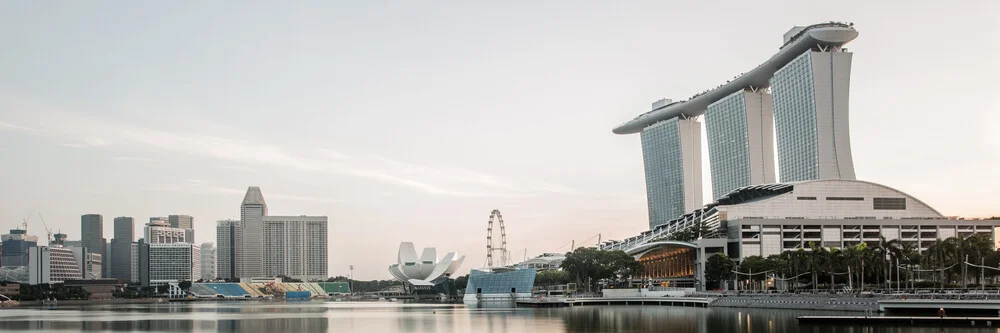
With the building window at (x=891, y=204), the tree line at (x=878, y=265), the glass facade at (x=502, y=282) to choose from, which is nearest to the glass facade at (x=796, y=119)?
the building window at (x=891, y=204)

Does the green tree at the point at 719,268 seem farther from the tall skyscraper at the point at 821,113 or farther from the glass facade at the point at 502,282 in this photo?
the tall skyscraper at the point at 821,113

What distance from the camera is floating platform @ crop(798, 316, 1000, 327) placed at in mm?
66562

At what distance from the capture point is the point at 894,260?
112m

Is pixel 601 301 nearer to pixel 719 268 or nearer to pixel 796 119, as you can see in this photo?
pixel 719 268

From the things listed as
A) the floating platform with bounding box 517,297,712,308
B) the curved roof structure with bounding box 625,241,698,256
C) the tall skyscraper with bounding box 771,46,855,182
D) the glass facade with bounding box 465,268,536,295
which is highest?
the tall skyscraper with bounding box 771,46,855,182

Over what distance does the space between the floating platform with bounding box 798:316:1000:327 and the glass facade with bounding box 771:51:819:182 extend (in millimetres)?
106462

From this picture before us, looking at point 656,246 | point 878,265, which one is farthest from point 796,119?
point 878,265

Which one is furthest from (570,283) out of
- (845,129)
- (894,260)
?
(894,260)

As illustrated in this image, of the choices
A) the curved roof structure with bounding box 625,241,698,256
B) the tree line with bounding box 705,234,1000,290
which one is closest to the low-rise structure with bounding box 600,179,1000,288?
the curved roof structure with bounding box 625,241,698,256

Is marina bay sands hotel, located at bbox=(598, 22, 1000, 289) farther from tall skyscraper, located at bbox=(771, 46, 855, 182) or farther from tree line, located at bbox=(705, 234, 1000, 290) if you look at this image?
tree line, located at bbox=(705, 234, 1000, 290)

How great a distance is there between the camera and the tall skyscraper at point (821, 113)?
170m

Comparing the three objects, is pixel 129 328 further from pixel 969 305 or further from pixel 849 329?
pixel 969 305

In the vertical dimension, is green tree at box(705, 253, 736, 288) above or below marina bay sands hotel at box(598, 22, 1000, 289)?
below

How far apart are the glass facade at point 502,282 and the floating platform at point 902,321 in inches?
3726
